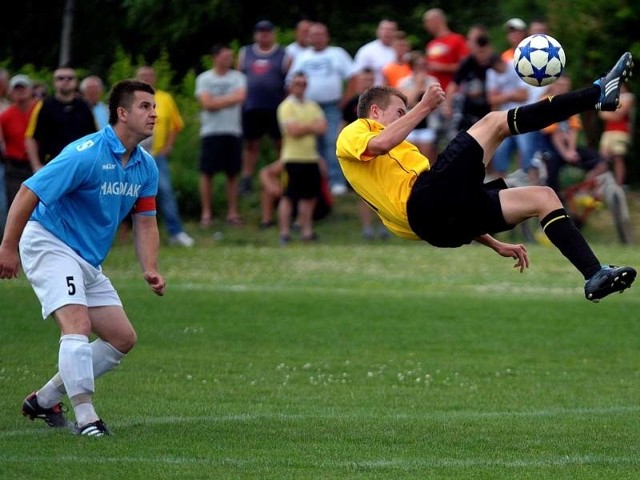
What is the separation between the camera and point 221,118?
21.3m

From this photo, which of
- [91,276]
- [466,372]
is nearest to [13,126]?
[466,372]

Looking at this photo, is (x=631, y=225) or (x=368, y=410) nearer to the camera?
(x=368, y=410)

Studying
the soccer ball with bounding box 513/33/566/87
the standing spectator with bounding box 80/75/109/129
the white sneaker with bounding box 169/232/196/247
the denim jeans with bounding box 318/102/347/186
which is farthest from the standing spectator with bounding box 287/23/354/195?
the soccer ball with bounding box 513/33/566/87

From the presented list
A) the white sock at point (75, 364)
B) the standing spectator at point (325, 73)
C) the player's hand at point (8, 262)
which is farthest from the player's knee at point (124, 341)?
the standing spectator at point (325, 73)

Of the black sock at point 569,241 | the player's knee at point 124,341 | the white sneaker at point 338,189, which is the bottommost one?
the white sneaker at point 338,189

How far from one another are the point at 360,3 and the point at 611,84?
22.8m

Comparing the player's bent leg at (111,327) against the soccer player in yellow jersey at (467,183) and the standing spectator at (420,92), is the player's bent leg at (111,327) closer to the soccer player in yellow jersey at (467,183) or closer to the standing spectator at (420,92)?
the soccer player in yellow jersey at (467,183)

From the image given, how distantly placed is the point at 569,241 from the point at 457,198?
2.43 ft

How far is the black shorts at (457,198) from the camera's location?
29.6ft

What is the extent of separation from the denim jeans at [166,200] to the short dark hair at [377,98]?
10.3 metres

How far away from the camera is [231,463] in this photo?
7.76 metres

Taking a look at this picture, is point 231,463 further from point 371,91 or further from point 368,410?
point 371,91

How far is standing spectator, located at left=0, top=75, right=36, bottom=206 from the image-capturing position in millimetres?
18547

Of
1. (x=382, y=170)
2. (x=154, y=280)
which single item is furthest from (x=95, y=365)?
(x=382, y=170)
